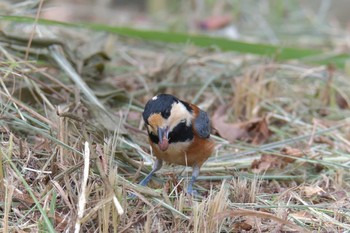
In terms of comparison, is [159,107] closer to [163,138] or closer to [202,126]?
[163,138]

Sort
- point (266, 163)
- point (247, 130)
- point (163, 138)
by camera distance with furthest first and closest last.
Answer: point (247, 130) < point (266, 163) < point (163, 138)

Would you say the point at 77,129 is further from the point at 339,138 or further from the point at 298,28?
the point at 298,28

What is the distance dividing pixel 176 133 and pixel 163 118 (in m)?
0.21

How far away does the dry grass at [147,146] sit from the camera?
9.71ft

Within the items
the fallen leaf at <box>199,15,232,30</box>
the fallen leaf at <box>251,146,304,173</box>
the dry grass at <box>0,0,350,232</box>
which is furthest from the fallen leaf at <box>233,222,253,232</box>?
the fallen leaf at <box>199,15,232,30</box>

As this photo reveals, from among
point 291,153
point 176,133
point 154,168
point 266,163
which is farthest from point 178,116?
point 291,153

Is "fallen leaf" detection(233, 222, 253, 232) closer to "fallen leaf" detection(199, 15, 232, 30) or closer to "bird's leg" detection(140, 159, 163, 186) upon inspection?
"bird's leg" detection(140, 159, 163, 186)

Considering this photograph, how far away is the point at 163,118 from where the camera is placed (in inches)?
132

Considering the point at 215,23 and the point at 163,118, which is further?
the point at 215,23

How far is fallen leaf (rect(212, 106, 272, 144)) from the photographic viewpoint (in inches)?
180

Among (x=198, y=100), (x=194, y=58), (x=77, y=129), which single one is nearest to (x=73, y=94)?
(x=77, y=129)

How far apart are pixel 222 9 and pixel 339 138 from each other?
4.46m

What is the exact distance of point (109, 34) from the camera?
5.75m

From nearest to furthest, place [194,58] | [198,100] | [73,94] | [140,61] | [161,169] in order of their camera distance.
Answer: [161,169] → [73,94] → [198,100] → [194,58] → [140,61]
